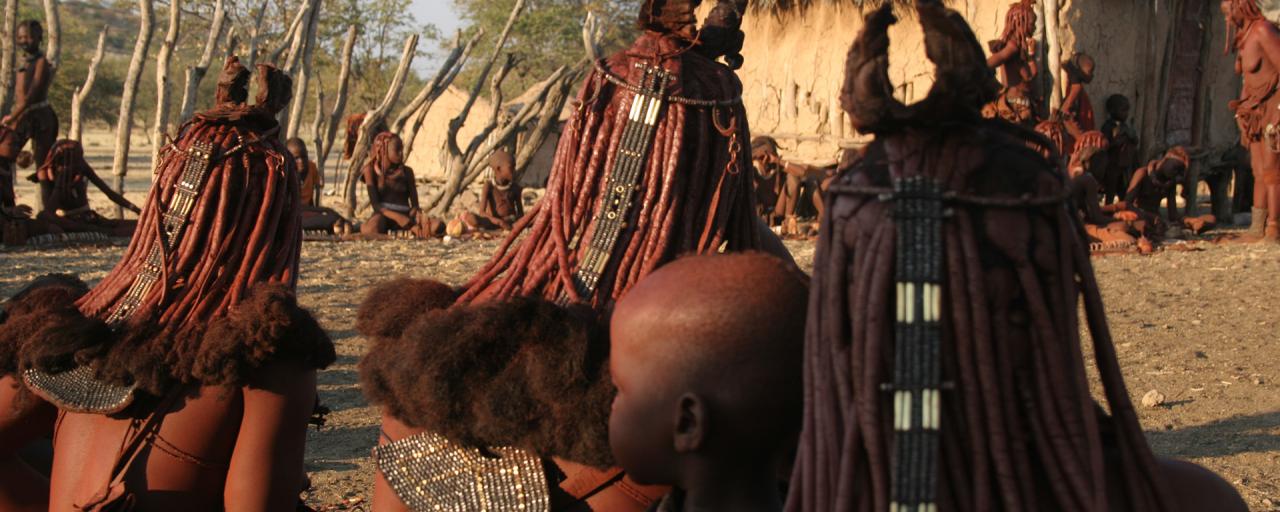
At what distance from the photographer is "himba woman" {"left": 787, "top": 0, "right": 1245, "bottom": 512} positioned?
1.51m

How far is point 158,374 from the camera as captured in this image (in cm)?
282

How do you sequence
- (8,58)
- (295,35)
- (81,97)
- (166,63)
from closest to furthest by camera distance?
(166,63) → (8,58) → (81,97) → (295,35)

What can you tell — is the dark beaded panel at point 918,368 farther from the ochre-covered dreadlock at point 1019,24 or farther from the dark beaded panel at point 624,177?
the ochre-covered dreadlock at point 1019,24

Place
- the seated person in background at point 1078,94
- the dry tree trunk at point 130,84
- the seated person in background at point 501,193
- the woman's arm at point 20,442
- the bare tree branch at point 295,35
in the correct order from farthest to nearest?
the bare tree branch at point 295,35
the dry tree trunk at point 130,84
the seated person in background at point 501,193
the seated person in background at point 1078,94
the woman's arm at point 20,442

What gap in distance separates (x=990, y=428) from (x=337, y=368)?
19.0 ft

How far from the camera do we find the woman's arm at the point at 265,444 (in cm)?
285

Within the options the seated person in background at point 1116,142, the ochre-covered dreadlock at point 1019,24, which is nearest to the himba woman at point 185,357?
the ochre-covered dreadlock at point 1019,24

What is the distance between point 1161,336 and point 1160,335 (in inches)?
0.9

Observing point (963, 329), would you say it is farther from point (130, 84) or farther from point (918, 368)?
point (130, 84)

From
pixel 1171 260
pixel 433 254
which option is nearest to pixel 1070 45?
pixel 1171 260

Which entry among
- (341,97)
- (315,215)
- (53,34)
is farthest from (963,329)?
(53,34)

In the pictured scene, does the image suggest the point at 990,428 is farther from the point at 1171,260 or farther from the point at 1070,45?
the point at 1070,45

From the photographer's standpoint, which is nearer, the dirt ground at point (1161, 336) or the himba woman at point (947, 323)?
the himba woman at point (947, 323)

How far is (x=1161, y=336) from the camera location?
7480mm
